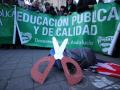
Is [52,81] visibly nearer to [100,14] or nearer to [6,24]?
[100,14]

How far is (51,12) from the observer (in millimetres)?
11016

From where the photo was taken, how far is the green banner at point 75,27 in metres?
7.97

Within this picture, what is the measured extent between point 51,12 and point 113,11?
381cm

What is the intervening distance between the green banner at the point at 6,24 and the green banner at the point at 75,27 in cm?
31

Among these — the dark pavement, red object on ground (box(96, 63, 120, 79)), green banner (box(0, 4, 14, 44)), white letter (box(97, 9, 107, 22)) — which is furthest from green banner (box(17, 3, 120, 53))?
the dark pavement

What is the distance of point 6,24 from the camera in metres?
10.0

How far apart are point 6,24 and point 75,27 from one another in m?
2.78

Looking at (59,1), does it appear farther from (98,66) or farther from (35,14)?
(98,66)

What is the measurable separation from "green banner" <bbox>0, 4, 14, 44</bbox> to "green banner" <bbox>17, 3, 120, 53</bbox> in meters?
0.31

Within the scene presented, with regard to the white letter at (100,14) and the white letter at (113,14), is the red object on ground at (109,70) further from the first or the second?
the white letter at (100,14)

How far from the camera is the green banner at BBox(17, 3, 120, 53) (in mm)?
7973

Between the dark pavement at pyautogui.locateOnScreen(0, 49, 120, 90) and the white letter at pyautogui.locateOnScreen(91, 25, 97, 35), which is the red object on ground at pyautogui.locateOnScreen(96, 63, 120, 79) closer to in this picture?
the dark pavement at pyautogui.locateOnScreen(0, 49, 120, 90)

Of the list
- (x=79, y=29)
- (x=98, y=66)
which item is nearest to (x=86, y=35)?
(x=79, y=29)

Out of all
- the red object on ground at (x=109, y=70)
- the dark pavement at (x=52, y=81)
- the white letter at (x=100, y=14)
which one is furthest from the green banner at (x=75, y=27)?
the dark pavement at (x=52, y=81)
